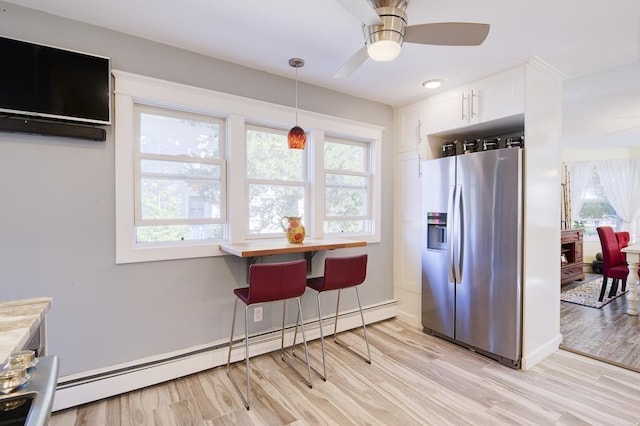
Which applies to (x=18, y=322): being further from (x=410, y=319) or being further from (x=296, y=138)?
(x=410, y=319)

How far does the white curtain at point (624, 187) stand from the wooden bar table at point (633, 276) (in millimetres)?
3068

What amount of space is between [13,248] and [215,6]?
6.09ft

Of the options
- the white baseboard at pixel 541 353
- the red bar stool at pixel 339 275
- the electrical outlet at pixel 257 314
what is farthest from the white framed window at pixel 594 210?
the electrical outlet at pixel 257 314

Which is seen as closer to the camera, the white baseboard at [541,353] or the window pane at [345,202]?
the white baseboard at [541,353]

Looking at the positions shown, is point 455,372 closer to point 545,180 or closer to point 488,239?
point 488,239

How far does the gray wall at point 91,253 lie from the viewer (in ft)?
6.15

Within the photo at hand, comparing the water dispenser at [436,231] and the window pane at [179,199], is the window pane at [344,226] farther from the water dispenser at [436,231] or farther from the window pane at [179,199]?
the window pane at [179,199]

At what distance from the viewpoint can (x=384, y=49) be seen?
155 centimetres

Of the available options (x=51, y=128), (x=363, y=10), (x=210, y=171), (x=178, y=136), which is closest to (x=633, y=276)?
(x=363, y=10)

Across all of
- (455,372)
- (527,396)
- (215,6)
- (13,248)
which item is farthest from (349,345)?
(215,6)

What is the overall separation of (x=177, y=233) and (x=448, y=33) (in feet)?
7.33

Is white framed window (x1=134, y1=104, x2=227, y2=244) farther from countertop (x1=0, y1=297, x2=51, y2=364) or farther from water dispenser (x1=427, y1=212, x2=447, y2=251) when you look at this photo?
water dispenser (x1=427, y1=212, x2=447, y2=251)

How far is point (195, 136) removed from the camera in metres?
2.51

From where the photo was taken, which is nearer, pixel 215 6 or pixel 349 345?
pixel 215 6
